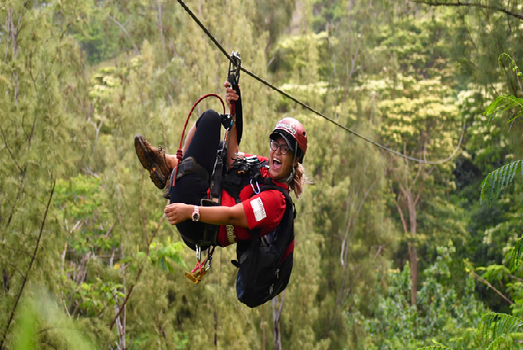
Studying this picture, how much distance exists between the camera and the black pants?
9.84ft

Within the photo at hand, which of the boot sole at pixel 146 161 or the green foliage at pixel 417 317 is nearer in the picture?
the boot sole at pixel 146 161

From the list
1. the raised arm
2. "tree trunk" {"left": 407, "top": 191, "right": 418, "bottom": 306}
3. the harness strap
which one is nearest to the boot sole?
the harness strap

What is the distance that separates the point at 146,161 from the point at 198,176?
1.65 ft

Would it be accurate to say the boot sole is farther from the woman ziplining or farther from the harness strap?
the harness strap

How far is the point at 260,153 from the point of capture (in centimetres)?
839

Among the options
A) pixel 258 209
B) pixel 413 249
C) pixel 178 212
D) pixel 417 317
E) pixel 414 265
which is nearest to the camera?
pixel 178 212

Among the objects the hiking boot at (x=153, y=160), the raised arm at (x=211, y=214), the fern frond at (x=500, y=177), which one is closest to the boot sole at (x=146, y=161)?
the hiking boot at (x=153, y=160)

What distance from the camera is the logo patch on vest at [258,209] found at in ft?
9.37

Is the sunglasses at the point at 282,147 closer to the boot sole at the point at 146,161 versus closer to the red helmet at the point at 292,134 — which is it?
the red helmet at the point at 292,134

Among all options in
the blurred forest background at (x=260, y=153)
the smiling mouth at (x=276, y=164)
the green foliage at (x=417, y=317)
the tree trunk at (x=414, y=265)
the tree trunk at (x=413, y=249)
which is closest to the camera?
the smiling mouth at (x=276, y=164)

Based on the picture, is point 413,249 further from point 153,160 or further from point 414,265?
point 153,160

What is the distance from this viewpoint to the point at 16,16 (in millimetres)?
5391

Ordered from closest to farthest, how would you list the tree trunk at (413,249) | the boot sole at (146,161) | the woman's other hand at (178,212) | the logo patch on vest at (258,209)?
1. the woman's other hand at (178,212)
2. the logo patch on vest at (258,209)
3. the boot sole at (146,161)
4. the tree trunk at (413,249)

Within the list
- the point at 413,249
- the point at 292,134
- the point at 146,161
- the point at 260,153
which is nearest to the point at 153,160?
the point at 146,161
